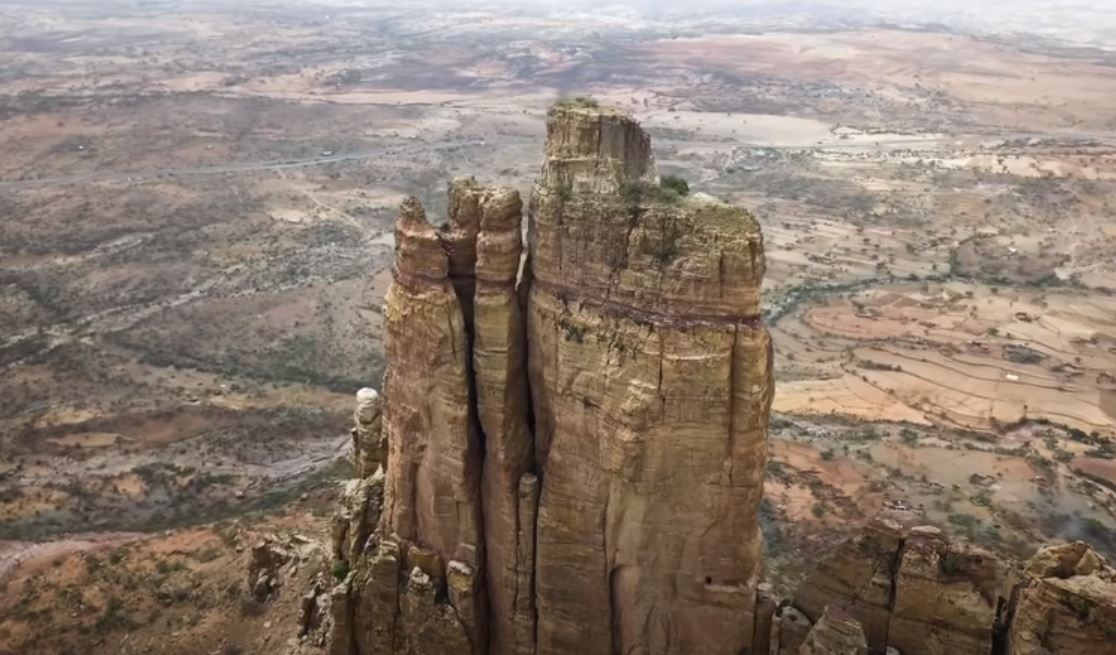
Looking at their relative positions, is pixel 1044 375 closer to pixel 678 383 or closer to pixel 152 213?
pixel 678 383

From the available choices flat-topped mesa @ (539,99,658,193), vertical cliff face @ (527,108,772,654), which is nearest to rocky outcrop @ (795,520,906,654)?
vertical cliff face @ (527,108,772,654)

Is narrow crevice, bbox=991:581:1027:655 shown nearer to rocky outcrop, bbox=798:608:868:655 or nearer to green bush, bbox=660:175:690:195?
rocky outcrop, bbox=798:608:868:655

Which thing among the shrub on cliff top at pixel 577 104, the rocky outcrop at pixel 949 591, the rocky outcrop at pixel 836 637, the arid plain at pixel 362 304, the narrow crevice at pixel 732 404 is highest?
the shrub on cliff top at pixel 577 104

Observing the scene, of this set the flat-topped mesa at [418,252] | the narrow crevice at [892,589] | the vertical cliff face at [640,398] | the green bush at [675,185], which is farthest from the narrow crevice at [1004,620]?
the flat-topped mesa at [418,252]

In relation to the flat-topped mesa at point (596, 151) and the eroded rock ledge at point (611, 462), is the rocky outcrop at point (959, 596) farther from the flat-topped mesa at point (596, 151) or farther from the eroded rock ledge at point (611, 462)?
the flat-topped mesa at point (596, 151)

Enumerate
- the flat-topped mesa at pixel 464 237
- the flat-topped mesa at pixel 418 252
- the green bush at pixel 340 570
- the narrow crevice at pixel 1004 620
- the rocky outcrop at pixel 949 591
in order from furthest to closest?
the green bush at pixel 340 570 → the flat-topped mesa at pixel 464 237 → the flat-topped mesa at pixel 418 252 → the narrow crevice at pixel 1004 620 → the rocky outcrop at pixel 949 591

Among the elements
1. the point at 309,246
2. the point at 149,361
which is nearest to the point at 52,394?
the point at 149,361

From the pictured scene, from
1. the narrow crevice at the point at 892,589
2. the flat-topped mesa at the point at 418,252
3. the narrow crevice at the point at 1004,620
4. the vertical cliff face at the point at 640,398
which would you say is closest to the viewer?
the vertical cliff face at the point at 640,398
